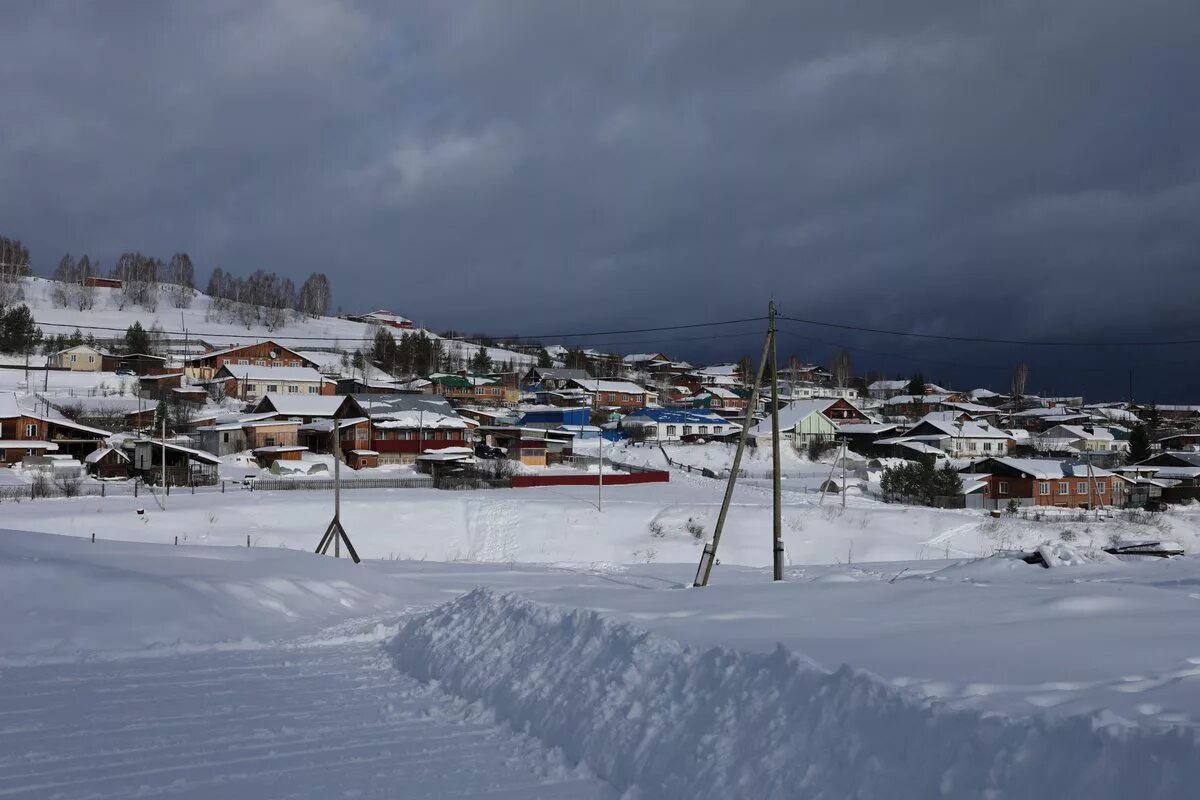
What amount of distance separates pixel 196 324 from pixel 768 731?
470 feet

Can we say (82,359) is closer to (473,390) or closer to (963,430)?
(473,390)

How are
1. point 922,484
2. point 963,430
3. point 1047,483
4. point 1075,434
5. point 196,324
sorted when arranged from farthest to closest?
1. point 196,324
2. point 1075,434
3. point 963,430
4. point 1047,483
5. point 922,484

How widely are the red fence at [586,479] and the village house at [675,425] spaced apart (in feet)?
86.8

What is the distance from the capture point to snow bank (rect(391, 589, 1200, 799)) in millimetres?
4504

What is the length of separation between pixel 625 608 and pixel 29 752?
669 cm

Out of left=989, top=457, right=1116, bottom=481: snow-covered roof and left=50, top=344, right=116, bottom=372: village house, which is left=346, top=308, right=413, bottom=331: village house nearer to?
left=50, top=344, right=116, bottom=372: village house

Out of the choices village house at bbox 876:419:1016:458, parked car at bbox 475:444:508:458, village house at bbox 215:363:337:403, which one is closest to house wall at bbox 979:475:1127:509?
village house at bbox 876:419:1016:458

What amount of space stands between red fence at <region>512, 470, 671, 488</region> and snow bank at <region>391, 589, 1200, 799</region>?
39.7m

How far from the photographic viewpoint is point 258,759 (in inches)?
281

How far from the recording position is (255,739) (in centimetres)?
771

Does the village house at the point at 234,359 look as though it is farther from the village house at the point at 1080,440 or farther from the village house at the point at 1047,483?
the village house at the point at 1080,440

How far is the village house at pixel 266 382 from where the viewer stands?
79000mm

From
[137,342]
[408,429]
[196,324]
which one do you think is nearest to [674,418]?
[408,429]

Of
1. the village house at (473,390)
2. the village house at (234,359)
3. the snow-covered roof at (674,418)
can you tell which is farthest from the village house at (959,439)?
the village house at (234,359)
